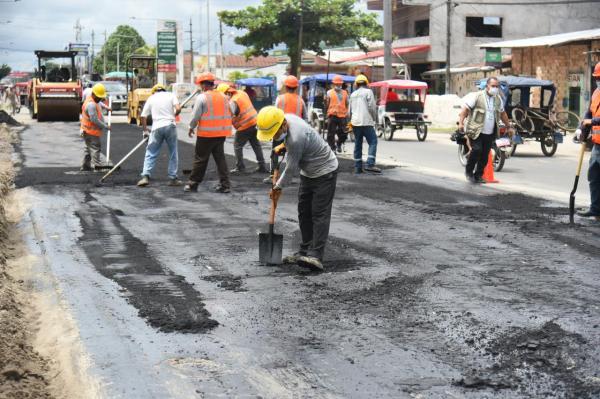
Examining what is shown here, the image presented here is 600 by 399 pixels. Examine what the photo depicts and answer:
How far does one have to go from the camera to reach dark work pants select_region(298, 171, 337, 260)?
7.73 metres

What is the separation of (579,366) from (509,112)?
1755cm

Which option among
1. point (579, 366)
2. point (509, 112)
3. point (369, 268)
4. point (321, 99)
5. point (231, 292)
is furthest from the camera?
point (321, 99)

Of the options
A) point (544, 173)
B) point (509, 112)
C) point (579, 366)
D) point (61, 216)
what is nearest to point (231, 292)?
point (579, 366)

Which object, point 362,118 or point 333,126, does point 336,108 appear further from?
point 362,118

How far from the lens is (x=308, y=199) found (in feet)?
26.4

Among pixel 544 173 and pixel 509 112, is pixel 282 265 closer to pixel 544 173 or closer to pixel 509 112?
pixel 544 173

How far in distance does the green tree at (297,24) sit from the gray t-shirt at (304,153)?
45.5m

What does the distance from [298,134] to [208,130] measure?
5.79 metres

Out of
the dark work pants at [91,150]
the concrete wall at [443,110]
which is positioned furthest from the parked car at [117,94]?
the dark work pants at [91,150]

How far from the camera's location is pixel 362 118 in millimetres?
15727

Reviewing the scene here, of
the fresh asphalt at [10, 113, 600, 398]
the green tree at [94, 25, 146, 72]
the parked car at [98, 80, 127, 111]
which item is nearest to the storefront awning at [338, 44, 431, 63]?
the parked car at [98, 80, 127, 111]

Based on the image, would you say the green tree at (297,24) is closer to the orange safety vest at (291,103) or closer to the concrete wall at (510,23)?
the concrete wall at (510,23)

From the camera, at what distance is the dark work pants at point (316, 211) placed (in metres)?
7.73

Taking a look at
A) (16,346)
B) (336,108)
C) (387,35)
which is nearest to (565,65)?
(387,35)
